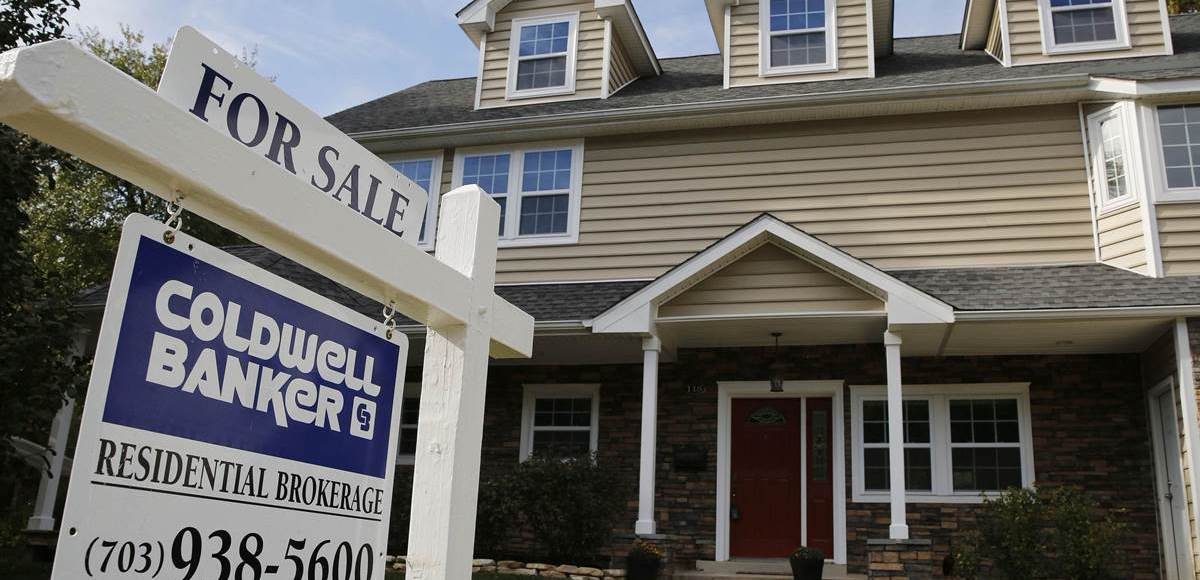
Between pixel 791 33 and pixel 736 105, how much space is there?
185cm

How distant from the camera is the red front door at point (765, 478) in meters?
11.0

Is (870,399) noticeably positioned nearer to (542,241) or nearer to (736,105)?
(736,105)

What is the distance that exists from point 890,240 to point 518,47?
19.9 feet

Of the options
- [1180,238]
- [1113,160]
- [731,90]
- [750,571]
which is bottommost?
[750,571]

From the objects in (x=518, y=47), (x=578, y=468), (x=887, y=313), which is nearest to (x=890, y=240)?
(x=887, y=313)

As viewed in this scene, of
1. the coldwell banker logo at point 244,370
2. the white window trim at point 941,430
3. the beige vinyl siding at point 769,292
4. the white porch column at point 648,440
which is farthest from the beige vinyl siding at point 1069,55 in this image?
the coldwell banker logo at point 244,370

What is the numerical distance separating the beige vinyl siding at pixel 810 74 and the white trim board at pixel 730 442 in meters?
4.04

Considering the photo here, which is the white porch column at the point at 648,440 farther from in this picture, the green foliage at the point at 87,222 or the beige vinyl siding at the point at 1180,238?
the green foliage at the point at 87,222

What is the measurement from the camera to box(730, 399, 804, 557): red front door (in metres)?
11.0

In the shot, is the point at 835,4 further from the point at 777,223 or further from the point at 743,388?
the point at 743,388

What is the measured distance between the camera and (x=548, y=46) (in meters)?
13.5

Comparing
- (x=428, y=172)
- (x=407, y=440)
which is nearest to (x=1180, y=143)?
(x=428, y=172)

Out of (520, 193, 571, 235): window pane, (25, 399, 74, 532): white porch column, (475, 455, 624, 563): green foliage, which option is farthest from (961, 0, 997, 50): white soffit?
(25, 399, 74, 532): white porch column

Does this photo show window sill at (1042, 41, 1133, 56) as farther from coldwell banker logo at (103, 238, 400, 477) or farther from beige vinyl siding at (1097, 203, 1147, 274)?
coldwell banker logo at (103, 238, 400, 477)
